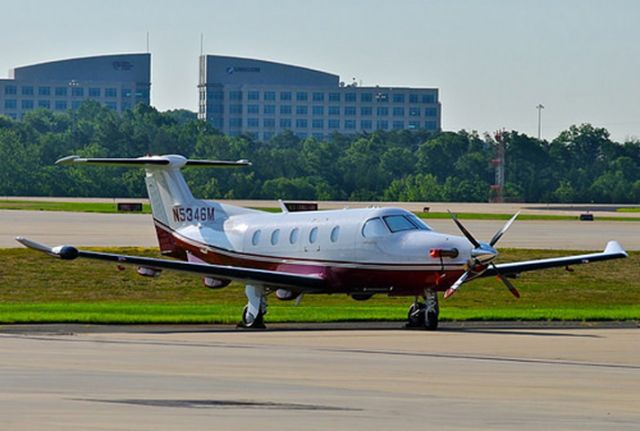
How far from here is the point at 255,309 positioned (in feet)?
115

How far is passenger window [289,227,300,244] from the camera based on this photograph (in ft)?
121

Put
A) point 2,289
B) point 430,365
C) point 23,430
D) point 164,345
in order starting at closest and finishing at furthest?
point 23,430 < point 430,365 < point 164,345 < point 2,289

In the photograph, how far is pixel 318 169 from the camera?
185500 millimetres

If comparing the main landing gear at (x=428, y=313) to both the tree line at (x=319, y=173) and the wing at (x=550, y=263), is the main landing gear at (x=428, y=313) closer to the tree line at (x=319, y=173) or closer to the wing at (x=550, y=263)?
the wing at (x=550, y=263)

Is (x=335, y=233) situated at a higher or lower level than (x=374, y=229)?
lower

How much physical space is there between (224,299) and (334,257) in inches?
462

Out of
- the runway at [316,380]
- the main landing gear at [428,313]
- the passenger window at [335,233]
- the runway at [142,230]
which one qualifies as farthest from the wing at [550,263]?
→ the runway at [142,230]

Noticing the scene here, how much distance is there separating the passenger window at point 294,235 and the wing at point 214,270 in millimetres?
821

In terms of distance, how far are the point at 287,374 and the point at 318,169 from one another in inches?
6400

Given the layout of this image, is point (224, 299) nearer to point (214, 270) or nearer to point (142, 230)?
point (214, 270)

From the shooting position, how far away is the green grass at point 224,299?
1517 inches

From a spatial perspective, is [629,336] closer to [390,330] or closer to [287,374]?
[390,330]

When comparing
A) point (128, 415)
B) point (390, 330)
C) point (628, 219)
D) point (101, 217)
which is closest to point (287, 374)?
point (128, 415)

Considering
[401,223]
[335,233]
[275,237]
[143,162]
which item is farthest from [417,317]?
[143,162]
